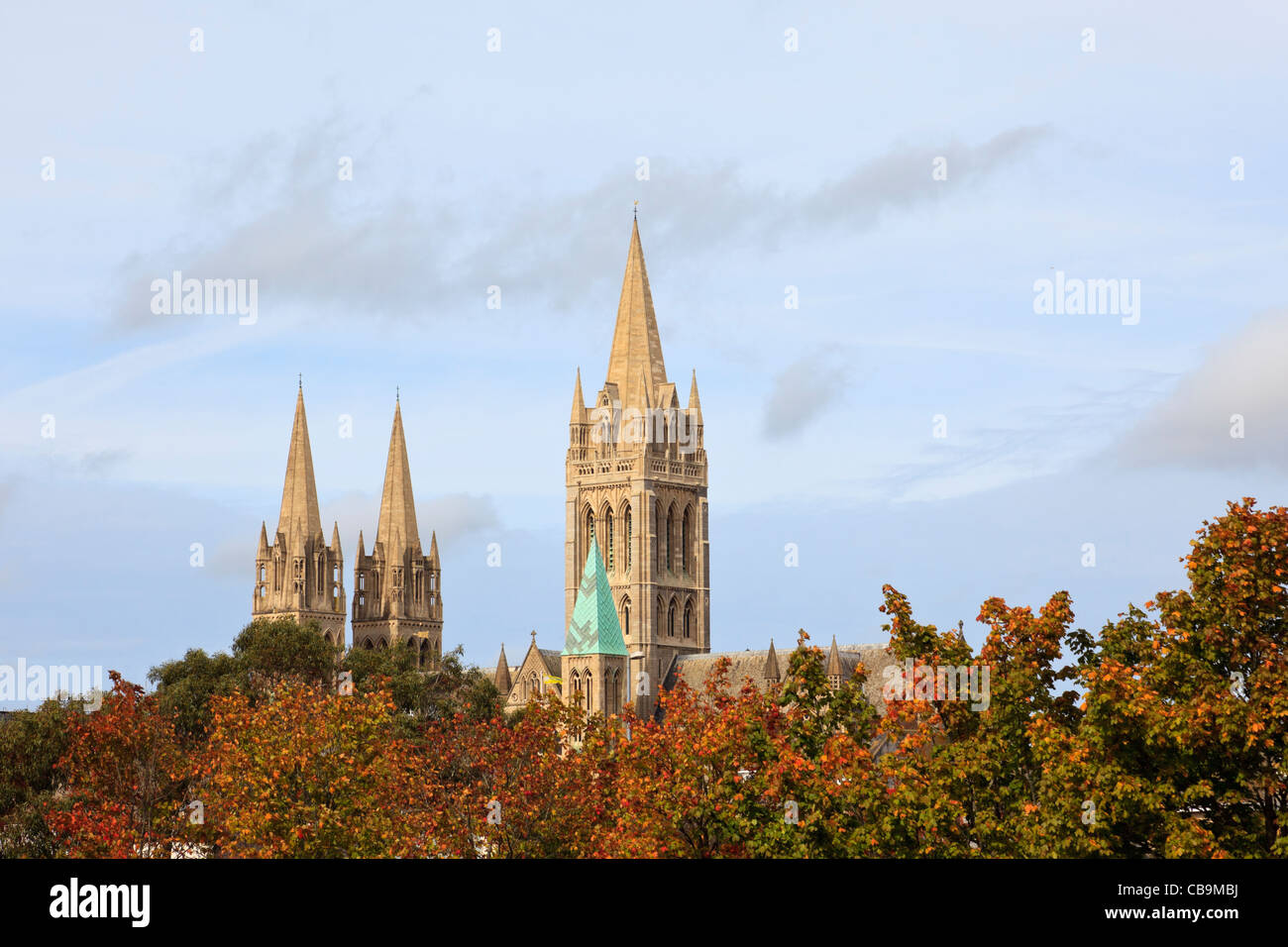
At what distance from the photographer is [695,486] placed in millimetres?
148625

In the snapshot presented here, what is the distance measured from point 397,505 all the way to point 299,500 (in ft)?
36.0

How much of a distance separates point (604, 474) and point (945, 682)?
107 m

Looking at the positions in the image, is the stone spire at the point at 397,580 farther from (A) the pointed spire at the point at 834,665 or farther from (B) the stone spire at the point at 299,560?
(A) the pointed spire at the point at 834,665

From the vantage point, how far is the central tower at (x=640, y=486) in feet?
473

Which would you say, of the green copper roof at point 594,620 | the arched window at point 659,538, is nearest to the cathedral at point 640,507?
the arched window at point 659,538

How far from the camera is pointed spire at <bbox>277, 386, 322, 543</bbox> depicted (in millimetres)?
156000

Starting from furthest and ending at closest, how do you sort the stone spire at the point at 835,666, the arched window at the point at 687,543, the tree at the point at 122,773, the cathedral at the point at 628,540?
the arched window at the point at 687,543 < the cathedral at the point at 628,540 < the stone spire at the point at 835,666 < the tree at the point at 122,773

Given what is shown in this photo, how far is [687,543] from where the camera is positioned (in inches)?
5817

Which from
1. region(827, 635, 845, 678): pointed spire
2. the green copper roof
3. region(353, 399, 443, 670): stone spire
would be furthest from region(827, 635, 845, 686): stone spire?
region(353, 399, 443, 670): stone spire

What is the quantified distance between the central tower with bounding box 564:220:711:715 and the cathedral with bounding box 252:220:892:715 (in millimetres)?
78

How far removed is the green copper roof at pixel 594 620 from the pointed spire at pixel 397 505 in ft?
113
